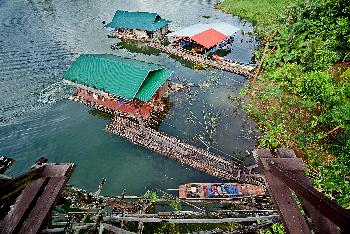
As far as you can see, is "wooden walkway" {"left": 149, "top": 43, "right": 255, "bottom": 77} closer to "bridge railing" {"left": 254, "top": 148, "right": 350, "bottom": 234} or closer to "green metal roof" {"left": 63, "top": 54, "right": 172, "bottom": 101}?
"green metal roof" {"left": 63, "top": 54, "right": 172, "bottom": 101}

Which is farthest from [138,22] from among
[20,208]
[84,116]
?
[20,208]

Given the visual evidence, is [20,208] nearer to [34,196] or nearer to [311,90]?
[34,196]

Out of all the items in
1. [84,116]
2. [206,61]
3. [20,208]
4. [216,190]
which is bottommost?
[20,208]

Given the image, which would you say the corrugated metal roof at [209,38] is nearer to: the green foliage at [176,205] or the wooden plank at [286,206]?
the green foliage at [176,205]

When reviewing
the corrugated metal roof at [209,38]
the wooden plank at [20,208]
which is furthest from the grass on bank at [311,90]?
the wooden plank at [20,208]

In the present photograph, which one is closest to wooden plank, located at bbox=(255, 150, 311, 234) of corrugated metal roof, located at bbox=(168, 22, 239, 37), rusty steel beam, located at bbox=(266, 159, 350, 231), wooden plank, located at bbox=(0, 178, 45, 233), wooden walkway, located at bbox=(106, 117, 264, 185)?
rusty steel beam, located at bbox=(266, 159, 350, 231)

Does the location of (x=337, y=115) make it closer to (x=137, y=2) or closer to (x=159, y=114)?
(x=159, y=114)
